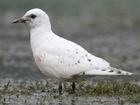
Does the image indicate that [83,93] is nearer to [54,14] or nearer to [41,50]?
A: [41,50]

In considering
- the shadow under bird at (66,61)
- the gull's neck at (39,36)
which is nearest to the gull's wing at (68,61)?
the shadow under bird at (66,61)

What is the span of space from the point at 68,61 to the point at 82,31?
11057 millimetres

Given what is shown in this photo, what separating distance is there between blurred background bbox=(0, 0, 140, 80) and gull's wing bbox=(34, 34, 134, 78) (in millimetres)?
2895

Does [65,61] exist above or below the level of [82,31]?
below

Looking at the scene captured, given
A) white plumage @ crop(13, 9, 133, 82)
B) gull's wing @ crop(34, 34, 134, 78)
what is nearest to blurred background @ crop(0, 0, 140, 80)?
white plumage @ crop(13, 9, 133, 82)

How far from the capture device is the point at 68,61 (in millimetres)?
8133

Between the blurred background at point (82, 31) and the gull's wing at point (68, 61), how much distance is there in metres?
2.89

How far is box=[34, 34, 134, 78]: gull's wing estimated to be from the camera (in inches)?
315

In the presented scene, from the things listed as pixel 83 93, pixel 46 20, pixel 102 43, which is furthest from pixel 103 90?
pixel 102 43

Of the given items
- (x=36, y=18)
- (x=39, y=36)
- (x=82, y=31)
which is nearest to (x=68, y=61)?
(x=39, y=36)

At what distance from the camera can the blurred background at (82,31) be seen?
12.8 metres

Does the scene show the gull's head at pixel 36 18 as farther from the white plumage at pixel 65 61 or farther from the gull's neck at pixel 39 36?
the white plumage at pixel 65 61

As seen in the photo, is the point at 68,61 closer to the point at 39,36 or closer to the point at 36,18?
the point at 39,36

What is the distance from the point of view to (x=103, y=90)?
830 cm
